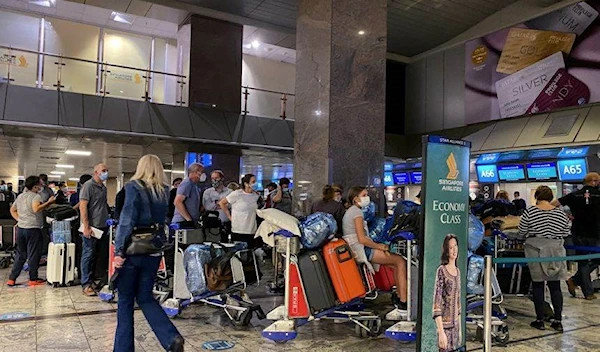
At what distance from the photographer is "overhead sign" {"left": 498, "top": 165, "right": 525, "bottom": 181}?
38.6 feet

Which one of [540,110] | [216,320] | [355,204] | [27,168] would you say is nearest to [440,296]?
[355,204]

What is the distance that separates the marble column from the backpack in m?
2.00

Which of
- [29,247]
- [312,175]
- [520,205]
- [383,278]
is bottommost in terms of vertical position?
[383,278]

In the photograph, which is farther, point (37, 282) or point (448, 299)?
point (37, 282)

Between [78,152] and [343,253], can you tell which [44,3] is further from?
[343,253]

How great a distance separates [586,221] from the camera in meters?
6.78

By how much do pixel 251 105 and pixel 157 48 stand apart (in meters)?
5.61

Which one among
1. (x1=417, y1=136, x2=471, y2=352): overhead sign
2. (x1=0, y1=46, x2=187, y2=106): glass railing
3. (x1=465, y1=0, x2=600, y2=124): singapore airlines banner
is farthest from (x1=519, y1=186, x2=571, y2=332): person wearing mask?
(x1=0, y1=46, x2=187, y2=106): glass railing

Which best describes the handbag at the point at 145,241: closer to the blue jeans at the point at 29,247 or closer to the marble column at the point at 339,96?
the marble column at the point at 339,96

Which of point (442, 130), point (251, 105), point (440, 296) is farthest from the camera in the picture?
point (442, 130)

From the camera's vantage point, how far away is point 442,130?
555 inches

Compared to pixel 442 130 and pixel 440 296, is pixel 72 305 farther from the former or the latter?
pixel 442 130

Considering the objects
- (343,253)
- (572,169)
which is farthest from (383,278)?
(572,169)

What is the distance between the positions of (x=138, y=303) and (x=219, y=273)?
1633 millimetres
